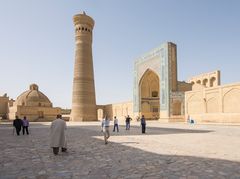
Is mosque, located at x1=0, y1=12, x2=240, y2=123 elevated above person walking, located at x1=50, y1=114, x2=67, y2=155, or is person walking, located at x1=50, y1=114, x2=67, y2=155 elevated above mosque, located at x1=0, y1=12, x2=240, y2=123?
mosque, located at x1=0, y1=12, x2=240, y2=123

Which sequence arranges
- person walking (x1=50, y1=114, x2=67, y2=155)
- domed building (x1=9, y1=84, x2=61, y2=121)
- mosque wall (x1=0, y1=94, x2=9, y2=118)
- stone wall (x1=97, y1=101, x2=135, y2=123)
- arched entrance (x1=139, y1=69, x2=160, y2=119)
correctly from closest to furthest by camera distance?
person walking (x1=50, y1=114, x2=67, y2=155) → arched entrance (x1=139, y1=69, x2=160, y2=119) → domed building (x1=9, y1=84, x2=61, y2=121) → stone wall (x1=97, y1=101, x2=135, y2=123) → mosque wall (x1=0, y1=94, x2=9, y2=118)

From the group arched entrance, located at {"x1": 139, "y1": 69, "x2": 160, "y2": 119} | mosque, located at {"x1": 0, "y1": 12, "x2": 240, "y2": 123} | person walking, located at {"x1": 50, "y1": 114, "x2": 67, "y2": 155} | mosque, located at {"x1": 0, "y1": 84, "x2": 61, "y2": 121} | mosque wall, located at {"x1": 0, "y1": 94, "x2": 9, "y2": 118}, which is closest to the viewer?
person walking, located at {"x1": 50, "y1": 114, "x2": 67, "y2": 155}

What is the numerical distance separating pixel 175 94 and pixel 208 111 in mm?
4949

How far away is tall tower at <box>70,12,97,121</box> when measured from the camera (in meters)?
37.7

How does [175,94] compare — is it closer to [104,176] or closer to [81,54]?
[81,54]

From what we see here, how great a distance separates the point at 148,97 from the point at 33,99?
2276 centimetres

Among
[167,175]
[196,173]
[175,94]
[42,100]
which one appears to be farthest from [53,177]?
[42,100]

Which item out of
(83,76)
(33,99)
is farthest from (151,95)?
(33,99)

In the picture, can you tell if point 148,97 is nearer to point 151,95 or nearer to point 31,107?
point 151,95

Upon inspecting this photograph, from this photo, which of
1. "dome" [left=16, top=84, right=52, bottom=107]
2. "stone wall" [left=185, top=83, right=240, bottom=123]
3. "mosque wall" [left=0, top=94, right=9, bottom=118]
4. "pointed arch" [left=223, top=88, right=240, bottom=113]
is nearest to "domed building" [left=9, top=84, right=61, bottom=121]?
"dome" [left=16, top=84, right=52, bottom=107]

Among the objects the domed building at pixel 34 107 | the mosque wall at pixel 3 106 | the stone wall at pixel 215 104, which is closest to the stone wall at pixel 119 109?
the domed building at pixel 34 107

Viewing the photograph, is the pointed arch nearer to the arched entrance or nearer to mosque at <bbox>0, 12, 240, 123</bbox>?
mosque at <bbox>0, 12, 240, 123</bbox>

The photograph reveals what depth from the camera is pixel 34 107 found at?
42562mm

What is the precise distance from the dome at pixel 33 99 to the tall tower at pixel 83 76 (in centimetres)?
1324
